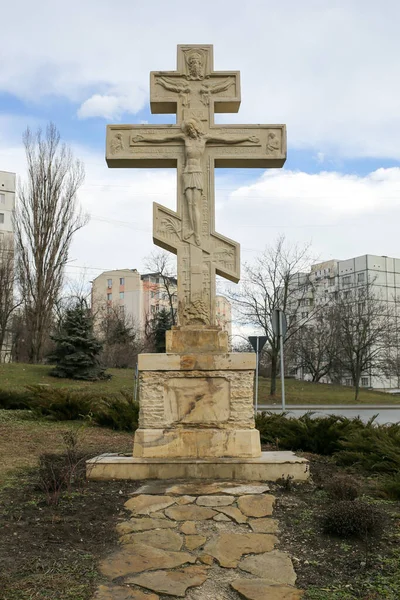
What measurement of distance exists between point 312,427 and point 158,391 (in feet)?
9.07

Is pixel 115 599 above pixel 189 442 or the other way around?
the other way around

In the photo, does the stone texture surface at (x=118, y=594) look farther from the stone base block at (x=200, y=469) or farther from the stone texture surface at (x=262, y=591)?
the stone base block at (x=200, y=469)

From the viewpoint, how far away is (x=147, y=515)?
4438mm

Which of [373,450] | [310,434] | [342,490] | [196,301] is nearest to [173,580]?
[342,490]

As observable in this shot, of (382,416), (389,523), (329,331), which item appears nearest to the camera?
(389,523)

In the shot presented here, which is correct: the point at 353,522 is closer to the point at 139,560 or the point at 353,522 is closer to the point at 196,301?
the point at 139,560

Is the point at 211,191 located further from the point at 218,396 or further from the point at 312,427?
the point at 312,427

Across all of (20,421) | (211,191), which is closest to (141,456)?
(211,191)

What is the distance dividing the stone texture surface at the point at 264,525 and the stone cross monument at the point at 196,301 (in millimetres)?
1243

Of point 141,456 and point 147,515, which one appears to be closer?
point 147,515

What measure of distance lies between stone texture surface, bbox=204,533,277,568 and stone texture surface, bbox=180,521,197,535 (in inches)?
8.4

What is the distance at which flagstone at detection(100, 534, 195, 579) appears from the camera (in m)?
3.39

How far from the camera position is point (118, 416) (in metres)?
9.95

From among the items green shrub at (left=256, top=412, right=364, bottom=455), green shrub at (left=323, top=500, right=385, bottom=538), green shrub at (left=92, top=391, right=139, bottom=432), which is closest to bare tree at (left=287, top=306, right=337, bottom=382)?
green shrub at (left=92, top=391, right=139, bottom=432)
